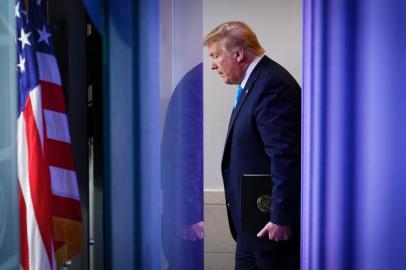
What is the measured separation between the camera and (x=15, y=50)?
1777 millimetres

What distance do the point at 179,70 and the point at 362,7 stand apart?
0.63 meters

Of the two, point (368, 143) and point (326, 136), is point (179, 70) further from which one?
point (368, 143)

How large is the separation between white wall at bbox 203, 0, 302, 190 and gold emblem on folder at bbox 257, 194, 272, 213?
943mm

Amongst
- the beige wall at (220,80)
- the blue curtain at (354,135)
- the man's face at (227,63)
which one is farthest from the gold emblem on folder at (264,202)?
the beige wall at (220,80)

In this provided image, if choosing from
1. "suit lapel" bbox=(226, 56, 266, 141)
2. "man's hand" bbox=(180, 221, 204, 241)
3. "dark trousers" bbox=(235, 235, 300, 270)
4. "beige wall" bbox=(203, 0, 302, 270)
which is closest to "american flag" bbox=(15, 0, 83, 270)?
"man's hand" bbox=(180, 221, 204, 241)

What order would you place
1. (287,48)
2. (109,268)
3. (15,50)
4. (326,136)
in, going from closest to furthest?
1. (15,50)
2. (326,136)
3. (109,268)
4. (287,48)

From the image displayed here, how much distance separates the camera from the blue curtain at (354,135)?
5.87 ft

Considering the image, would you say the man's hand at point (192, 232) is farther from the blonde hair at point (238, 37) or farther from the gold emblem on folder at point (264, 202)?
the blonde hair at point (238, 37)

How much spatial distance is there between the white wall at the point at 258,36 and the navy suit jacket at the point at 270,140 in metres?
0.86

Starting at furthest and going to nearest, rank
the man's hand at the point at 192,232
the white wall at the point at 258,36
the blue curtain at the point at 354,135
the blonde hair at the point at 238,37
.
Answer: the white wall at the point at 258,36 → the blonde hair at the point at 238,37 → the man's hand at the point at 192,232 → the blue curtain at the point at 354,135

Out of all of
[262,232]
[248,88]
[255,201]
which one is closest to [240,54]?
[248,88]

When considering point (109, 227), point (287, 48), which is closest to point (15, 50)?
point (109, 227)

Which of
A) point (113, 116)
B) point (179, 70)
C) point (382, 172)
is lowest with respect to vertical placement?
point (382, 172)

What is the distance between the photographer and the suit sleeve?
2156 mm
